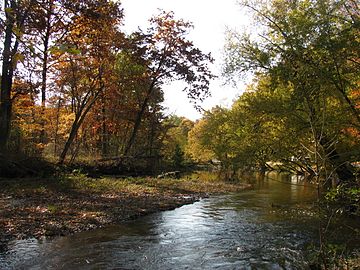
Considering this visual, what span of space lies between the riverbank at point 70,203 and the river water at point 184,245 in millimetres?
639

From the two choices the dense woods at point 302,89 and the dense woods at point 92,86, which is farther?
the dense woods at point 92,86

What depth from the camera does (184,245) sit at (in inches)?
373

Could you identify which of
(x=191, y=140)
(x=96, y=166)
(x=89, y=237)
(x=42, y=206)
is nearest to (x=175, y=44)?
(x=96, y=166)

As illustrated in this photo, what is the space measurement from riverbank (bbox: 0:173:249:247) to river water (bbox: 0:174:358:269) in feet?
2.10

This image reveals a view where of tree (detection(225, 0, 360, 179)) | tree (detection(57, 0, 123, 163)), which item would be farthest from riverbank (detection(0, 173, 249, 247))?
tree (detection(225, 0, 360, 179))

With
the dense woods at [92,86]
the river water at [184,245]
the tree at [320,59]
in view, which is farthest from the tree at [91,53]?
the river water at [184,245]

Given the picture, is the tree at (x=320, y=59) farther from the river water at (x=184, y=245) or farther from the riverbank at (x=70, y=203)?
the riverbank at (x=70, y=203)

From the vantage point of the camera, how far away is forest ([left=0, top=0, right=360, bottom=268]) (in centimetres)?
901

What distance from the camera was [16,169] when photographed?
59.0 feet

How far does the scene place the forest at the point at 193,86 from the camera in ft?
29.6

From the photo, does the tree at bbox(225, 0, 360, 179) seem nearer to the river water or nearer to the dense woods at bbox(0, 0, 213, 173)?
the river water

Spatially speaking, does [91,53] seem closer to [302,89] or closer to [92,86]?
[92,86]

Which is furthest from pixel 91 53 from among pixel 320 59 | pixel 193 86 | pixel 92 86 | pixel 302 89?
pixel 302 89

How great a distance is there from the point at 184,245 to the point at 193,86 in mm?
20806
